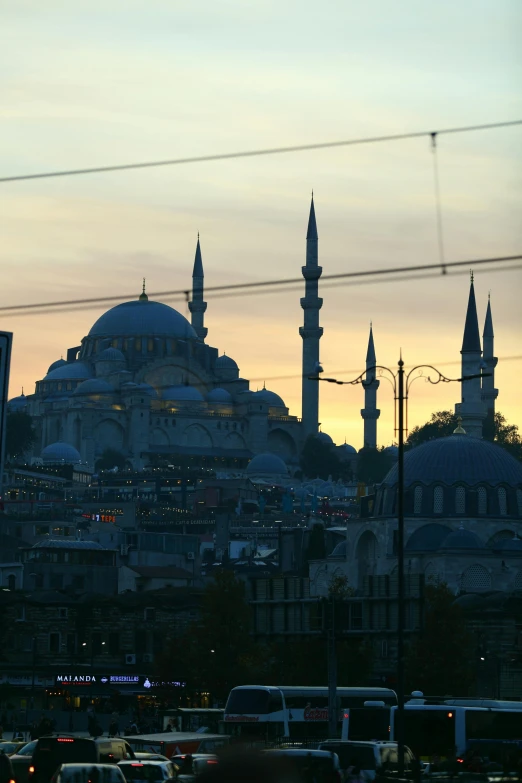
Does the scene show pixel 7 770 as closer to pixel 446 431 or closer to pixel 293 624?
pixel 293 624

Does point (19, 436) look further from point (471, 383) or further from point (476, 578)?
point (476, 578)

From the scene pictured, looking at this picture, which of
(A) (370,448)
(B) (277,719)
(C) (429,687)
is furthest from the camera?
(A) (370,448)

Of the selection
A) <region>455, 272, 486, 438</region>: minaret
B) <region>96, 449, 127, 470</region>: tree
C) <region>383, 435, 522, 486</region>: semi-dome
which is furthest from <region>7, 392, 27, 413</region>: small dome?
<region>383, 435, 522, 486</region>: semi-dome

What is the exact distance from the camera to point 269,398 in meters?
186

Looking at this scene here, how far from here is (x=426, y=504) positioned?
8494 cm

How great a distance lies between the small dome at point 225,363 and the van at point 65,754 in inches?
6539

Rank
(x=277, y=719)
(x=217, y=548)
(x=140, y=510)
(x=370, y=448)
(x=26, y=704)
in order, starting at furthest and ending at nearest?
(x=370, y=448) < (x=140, y=510) < (x=217, y=548) < (x=26, y=704) < (x=277, y=719)

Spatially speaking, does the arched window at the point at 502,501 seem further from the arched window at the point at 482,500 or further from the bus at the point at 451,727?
the bus at the point at 451,727

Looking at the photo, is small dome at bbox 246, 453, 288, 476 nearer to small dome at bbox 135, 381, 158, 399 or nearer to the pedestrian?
small dome at bbox 135, 381, 158, 399

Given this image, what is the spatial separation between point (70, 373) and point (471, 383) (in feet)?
257

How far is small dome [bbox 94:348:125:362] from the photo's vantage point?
182m

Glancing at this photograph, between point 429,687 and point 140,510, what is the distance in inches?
3128

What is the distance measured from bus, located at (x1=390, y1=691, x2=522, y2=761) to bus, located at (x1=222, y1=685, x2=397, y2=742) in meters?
1.26

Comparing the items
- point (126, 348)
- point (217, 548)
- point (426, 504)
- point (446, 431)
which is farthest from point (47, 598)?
point (126, 348)
